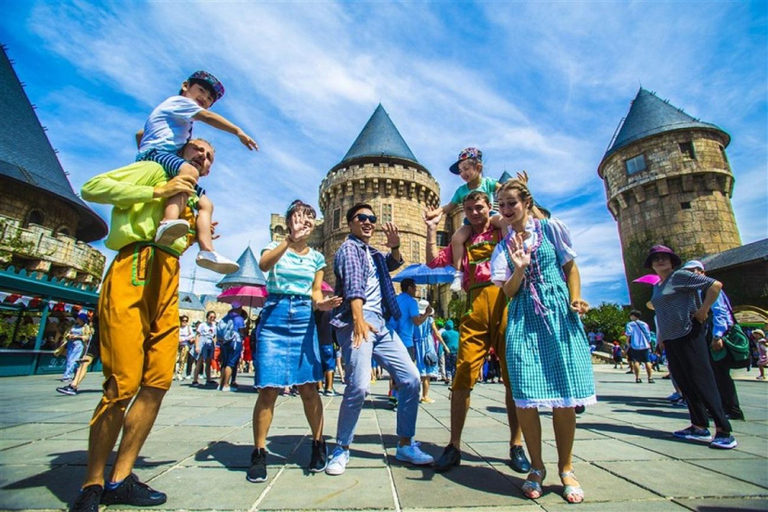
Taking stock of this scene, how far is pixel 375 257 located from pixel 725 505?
7.76 feet

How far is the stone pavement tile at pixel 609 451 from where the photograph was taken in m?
2.56

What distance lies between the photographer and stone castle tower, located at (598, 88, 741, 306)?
79.9 feet

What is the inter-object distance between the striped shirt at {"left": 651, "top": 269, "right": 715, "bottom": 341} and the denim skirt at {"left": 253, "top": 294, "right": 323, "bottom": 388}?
3.55 metres

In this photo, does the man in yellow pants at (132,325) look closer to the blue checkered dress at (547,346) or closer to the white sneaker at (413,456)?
the white sneaker at (413,456)

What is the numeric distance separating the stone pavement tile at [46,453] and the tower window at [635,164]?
32635 millimetres

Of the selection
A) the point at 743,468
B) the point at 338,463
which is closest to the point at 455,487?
the point at 338,463

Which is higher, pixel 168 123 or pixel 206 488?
pixel 168 123

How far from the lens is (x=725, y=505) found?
171 centimetres

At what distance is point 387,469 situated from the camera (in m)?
2.32

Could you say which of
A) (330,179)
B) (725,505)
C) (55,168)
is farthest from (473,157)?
(330,179)

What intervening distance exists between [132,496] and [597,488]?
91.9 inches

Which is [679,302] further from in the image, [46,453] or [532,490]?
[46,453]

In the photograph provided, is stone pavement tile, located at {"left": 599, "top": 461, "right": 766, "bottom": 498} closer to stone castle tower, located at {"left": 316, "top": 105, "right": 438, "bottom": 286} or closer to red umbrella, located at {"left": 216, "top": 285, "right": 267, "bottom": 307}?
red umbrella, located at {"left": 216, "top": 285, "right": 267, "bottom": 307}

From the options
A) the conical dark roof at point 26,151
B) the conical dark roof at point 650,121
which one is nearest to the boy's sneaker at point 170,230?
the conical dark roof at point 26,151
